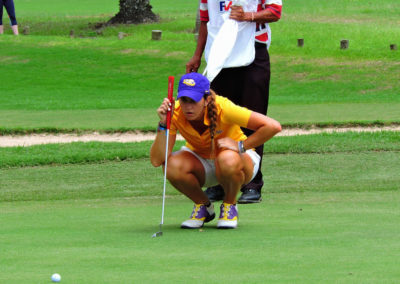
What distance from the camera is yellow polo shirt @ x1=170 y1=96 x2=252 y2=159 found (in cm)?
614

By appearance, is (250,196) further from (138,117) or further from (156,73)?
(156,73)

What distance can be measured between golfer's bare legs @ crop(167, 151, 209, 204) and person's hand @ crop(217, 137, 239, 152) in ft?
1.05

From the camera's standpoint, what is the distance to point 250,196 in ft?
25.7

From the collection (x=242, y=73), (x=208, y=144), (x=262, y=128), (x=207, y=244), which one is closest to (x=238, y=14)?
(x=242, y=73)

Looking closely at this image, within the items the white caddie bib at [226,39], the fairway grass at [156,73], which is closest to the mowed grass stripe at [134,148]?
the fairway grass at [156,73]

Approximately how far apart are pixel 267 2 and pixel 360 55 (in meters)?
18.1

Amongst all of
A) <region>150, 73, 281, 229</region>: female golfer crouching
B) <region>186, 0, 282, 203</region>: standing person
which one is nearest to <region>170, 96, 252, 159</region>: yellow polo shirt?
<region>150, 73, 281, 229</region>: female golfer crouching

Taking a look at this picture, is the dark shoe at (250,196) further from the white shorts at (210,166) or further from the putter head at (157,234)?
the putter head at (157,234)

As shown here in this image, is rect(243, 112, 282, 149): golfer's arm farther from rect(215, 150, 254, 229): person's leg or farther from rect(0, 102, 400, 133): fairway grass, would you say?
rect(0, 102, 400, 133): fairway grass

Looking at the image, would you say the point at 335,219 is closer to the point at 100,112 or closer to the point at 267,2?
the point at 267,2

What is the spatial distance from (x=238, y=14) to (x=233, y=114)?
189cm

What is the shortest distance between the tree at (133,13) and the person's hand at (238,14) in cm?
2617

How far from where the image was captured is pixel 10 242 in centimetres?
542

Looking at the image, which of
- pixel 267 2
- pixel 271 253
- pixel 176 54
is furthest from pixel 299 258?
pixel 176 54
